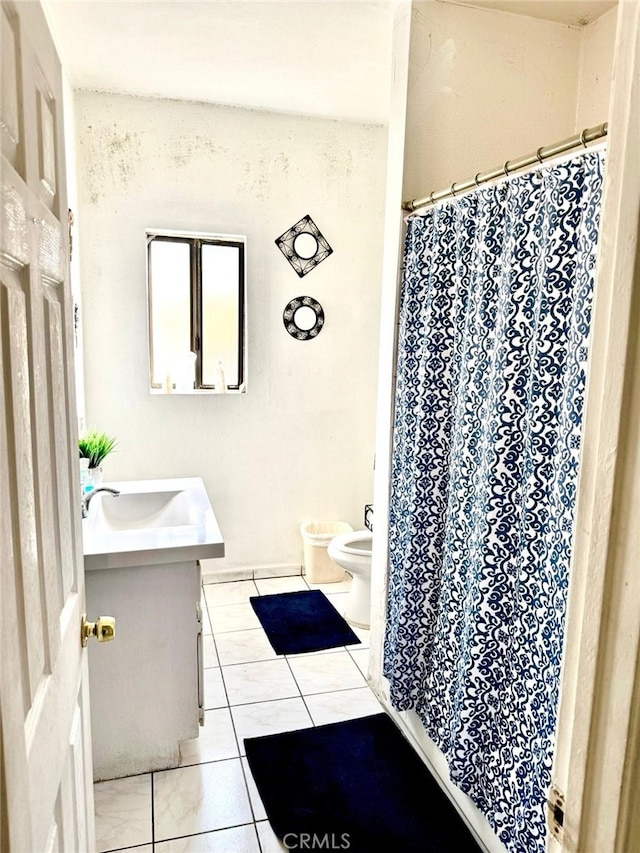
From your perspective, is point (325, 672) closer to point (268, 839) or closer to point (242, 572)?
point (268, 839)

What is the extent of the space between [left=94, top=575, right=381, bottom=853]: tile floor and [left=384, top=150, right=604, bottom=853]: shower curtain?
0.51 metres

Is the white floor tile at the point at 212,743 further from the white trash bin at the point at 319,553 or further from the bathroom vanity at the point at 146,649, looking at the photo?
the white trash bin at the point at 319,553

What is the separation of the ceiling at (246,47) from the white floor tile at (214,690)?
2.59m

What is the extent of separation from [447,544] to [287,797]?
98 cm

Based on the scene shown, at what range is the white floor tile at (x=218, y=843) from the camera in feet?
5.72

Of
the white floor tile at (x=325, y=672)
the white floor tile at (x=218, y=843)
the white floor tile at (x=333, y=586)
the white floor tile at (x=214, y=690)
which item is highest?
the white floor tile at (x=333, y=586)

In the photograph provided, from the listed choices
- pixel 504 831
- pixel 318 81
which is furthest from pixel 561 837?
pixel 318 81

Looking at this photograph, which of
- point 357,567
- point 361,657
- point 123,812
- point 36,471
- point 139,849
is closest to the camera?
point 36,471

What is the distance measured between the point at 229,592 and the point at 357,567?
2.87 feet

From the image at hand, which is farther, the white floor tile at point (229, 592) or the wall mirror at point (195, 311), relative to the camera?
the white floor tile at point (229, 592)

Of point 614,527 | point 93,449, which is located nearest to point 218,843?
point 93,449

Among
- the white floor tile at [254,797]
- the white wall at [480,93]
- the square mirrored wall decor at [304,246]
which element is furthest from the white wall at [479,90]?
the white floor tile at [254,797]

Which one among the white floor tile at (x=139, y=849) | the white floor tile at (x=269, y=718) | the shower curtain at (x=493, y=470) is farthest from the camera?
the white floor tile at (x=269, y=718)

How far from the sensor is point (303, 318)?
3453mm
